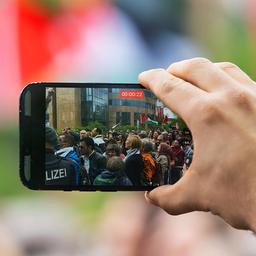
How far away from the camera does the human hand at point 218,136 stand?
382mm

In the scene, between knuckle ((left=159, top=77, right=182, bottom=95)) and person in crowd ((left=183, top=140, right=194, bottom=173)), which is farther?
person in crowd ((left=183, top=140, right=194, bottom=173))

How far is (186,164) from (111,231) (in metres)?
0.35

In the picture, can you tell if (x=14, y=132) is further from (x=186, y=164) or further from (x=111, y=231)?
(x=186, y=164)

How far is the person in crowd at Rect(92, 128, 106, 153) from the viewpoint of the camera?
539mm

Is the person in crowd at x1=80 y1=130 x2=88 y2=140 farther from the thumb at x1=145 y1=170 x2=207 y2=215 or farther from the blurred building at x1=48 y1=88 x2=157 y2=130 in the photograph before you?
the thumb at x1=145 y1=170 x2=207 y2=215

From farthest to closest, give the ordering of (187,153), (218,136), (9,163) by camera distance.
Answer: (9,163)
(187,153)
(218,136)

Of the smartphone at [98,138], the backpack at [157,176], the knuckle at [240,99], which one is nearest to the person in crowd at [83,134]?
the smartphone at [98,138]

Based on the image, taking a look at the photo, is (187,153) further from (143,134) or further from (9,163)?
(9,163)

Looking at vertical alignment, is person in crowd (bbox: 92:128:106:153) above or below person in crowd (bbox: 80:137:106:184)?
above

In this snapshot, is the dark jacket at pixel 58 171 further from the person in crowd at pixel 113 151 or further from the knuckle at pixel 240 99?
the knuckle at pixel 240 99

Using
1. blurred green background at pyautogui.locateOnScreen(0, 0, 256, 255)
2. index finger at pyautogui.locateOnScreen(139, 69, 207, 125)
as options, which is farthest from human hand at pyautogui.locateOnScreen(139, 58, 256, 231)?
blurred green background at pyautogui.locateOnScreen(0, 0, 256, 255)

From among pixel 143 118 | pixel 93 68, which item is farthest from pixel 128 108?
pixel 93 68

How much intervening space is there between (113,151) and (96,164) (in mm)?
27

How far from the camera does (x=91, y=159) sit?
1.74 feet
